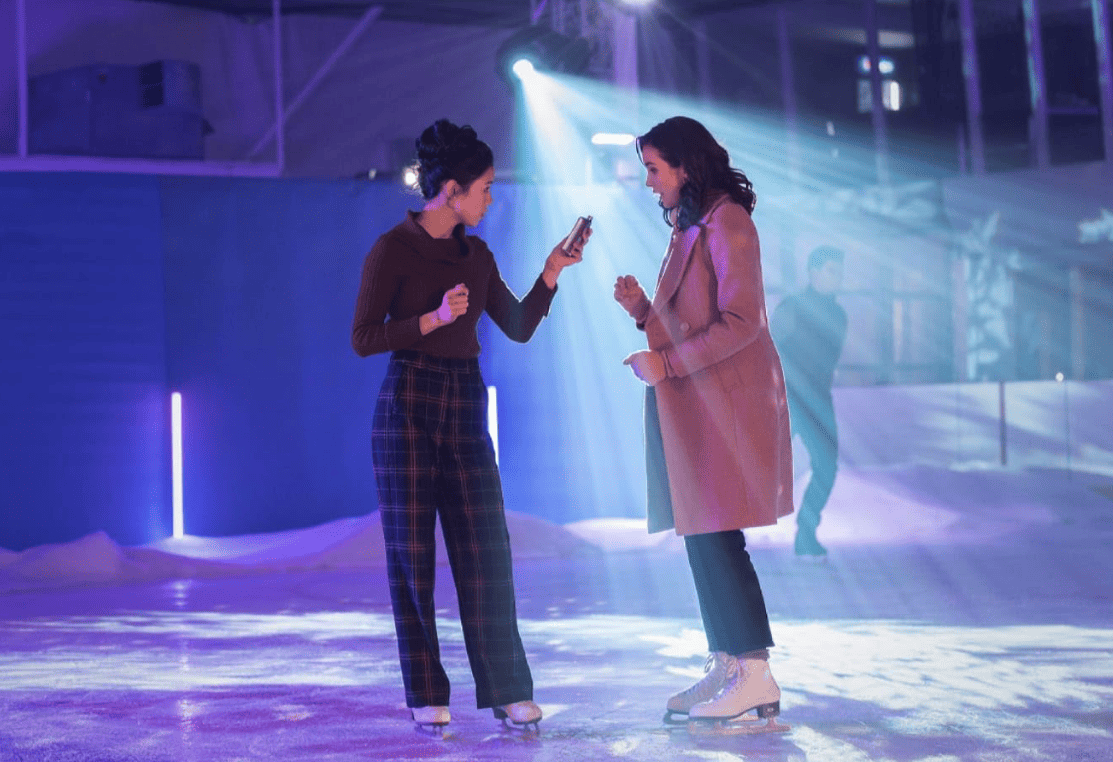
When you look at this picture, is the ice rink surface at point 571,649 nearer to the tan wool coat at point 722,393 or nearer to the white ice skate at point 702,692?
the white ice skate at point 702,692

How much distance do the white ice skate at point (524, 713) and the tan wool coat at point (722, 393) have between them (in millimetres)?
528

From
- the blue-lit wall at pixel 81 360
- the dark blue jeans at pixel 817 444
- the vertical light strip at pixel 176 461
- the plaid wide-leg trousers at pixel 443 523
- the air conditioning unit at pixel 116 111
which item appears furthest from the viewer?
the air conditioning unit at pixel 116 111

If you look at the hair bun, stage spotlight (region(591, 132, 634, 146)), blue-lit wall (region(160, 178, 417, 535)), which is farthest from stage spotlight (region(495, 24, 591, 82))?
the hair bun

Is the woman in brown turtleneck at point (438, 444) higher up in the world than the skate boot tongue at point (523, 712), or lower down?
higher up

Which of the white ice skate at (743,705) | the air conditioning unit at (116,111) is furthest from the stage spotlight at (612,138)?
the white ice skate at (743,705)

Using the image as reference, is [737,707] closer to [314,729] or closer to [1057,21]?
[314,729]

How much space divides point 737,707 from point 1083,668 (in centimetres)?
134

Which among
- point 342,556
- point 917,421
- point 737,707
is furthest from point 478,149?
point 917,421

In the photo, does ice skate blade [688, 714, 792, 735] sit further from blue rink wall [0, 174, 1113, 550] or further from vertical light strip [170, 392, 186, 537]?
vertical light strip [170, 392, 186, 537]

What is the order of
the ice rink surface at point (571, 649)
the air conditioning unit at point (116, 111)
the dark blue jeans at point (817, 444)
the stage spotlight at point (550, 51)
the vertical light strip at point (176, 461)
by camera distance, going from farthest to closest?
1. the air conditioning unit at point (116, 111)
2. the stage spotlight at point (550, 51)
3. the vertical light strip at point (176, 461)
4. the dark blue jeans at point (817, 444)
5. the ice rink surface at point (571, 649)

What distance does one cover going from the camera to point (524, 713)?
3.15m

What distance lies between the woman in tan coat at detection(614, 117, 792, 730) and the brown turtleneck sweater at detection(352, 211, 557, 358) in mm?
372

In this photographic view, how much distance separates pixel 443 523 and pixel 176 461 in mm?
5462

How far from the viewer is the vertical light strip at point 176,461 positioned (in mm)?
8289
